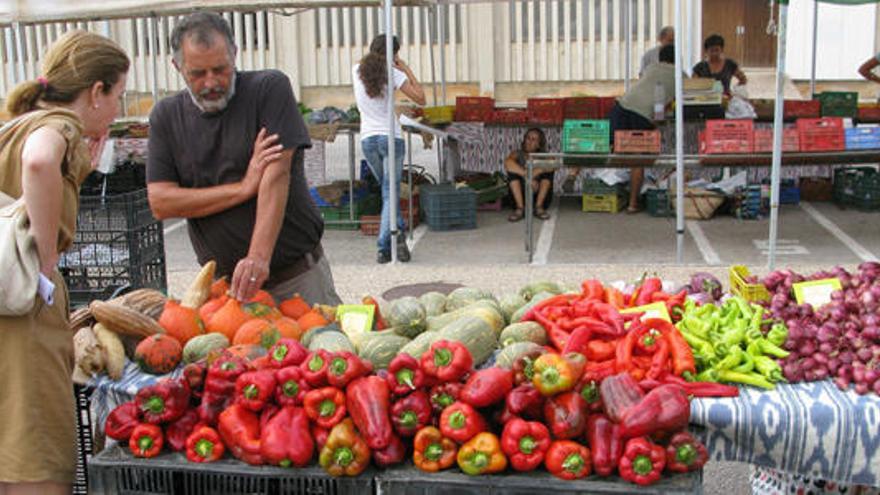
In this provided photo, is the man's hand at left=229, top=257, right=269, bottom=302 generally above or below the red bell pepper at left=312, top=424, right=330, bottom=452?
above

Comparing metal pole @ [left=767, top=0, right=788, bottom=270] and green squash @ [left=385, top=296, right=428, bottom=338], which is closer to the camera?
green squash @ [left=385, top=296, right=428, bottom=338]

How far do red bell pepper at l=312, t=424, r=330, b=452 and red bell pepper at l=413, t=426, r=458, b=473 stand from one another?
0.92 feet

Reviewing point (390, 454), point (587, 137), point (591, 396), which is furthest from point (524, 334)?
point (587, 137)

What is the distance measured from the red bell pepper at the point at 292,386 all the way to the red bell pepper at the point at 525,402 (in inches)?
24.9

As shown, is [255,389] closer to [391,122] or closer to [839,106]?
[391,122]

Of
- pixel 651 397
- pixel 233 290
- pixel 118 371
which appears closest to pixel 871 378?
pixel 651 397

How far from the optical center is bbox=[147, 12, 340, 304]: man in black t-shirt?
379cm

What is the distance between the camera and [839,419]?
10.6ft

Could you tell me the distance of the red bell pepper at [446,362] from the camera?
3072 mm

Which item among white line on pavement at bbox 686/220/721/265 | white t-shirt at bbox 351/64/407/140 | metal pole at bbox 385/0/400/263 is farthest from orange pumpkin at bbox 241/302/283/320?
white line on pavement at bbox 686/220/721/265

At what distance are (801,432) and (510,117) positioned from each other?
9463mm

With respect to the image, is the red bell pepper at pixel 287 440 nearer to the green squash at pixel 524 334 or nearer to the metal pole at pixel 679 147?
the green squash at pixel 524 334

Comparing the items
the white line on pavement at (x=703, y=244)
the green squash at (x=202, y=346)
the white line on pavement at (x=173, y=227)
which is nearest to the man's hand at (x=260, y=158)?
the green squash at (x=202, y=346)

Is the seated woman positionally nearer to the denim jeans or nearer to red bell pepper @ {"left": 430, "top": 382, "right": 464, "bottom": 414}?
the denim jeans
